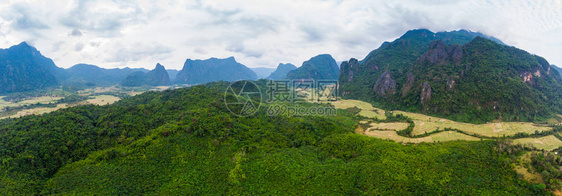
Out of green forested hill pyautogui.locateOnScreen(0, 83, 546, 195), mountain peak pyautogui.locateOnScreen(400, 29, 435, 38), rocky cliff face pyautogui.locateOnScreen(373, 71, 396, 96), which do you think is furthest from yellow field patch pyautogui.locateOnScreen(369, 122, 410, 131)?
mountain peak pyautogui.locateOnScreen(400, 29, 435, 38)

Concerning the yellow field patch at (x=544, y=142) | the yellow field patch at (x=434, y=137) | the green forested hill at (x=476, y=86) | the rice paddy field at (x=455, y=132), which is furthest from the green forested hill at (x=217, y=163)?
the green forested hill at (x=476, y=86)

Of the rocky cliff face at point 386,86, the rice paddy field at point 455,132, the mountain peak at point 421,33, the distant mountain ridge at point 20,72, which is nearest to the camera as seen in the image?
the rice paddy field at point 455,132

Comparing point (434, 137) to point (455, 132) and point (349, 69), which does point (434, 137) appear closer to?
point (455, 132)

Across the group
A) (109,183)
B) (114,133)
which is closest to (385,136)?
(109,183)

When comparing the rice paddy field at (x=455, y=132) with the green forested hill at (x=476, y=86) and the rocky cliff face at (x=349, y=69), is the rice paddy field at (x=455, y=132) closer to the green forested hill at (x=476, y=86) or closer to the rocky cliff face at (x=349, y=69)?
the green forested hill at (x=476, y=86)

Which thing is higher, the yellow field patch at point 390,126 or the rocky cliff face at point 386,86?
the rocky cliff face at point 386,86

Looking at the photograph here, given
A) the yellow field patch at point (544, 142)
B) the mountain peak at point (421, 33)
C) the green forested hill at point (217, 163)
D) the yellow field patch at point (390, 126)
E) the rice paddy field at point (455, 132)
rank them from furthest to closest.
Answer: the mountain peak at point (421, 33) < the yellow field patch at point (390, 126) < the rice paddy field at point (455, 132) < the yellow field patch at point (544, 142) < the green forested hill at point (217, 163)

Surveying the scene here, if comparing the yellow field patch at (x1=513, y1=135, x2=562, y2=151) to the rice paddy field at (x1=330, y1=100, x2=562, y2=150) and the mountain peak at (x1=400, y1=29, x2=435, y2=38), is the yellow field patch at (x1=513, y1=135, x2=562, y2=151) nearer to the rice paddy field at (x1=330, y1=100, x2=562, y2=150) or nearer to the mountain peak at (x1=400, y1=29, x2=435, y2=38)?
the rice paddy field at (x1=330, y1=100, x2=562, y2=150)
